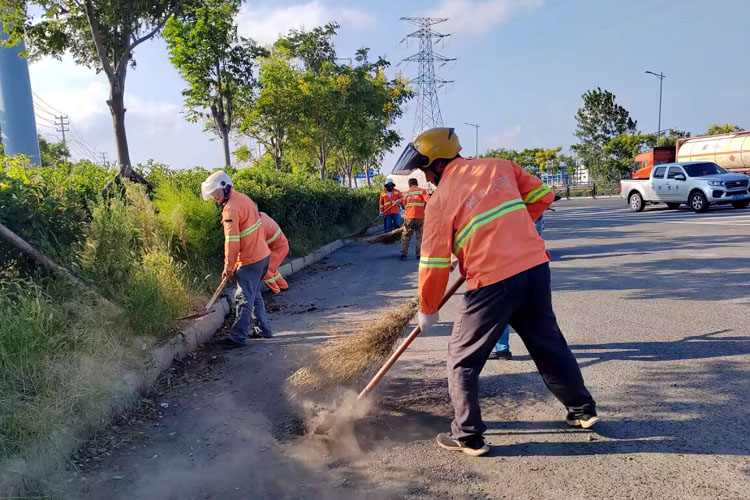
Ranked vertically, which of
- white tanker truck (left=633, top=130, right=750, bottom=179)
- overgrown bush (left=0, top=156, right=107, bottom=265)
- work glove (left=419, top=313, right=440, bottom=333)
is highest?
white tanker truck (left=633, top=130, right=750, bottom=179)

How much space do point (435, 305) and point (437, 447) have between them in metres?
0.87

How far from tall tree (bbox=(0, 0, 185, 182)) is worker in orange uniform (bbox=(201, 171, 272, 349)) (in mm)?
3976

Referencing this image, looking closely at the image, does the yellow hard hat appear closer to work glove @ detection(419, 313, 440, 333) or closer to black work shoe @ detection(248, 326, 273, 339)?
work glove @ detection(419, 313, 440, 333)

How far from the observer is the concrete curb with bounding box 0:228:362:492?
285cm

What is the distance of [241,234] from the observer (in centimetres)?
571

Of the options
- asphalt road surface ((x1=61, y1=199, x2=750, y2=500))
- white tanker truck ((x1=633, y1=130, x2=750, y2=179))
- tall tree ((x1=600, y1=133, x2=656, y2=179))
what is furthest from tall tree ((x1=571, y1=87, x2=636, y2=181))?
asphalt road surface ((x1=61, y1=199, x2=750, y2=500))

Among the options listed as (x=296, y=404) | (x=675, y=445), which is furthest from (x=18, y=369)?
(x=675, y=445)

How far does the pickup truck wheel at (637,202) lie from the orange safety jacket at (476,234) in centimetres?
2040

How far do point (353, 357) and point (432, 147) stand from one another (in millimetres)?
1546

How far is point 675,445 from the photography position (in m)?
3.14

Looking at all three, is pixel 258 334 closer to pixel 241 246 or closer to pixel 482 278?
pixel 241 246

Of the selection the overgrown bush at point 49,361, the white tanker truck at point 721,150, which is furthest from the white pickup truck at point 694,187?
the overgrown bush at point 49,361

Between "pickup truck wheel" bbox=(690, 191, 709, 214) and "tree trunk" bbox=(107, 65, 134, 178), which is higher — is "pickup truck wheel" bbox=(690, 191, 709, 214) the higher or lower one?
the lower one

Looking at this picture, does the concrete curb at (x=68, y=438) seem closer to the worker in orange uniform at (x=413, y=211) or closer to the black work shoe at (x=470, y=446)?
the black work shoe at (x=470, y=446)
